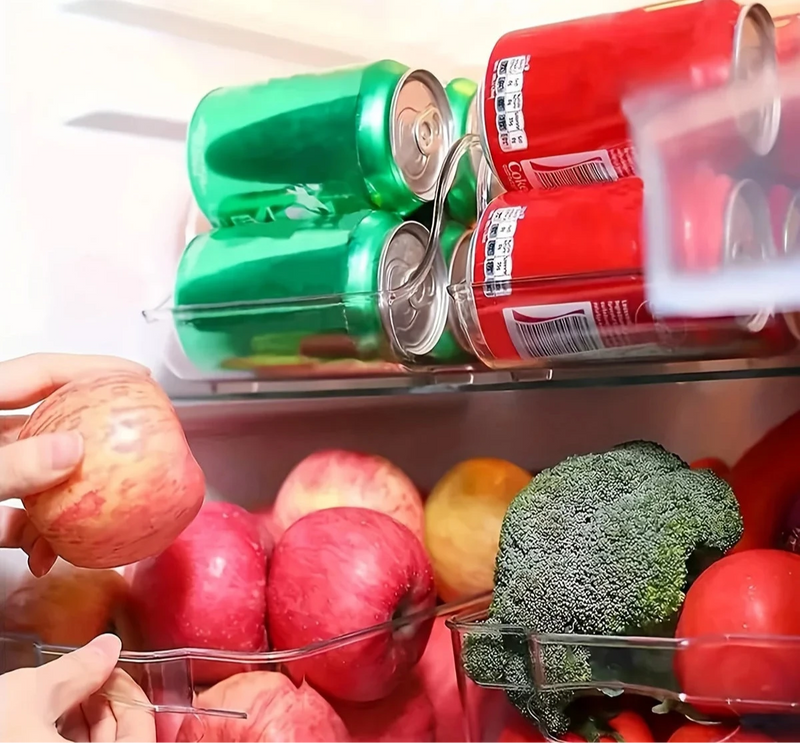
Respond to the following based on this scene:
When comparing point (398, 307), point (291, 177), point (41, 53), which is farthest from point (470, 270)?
point (41, 53)

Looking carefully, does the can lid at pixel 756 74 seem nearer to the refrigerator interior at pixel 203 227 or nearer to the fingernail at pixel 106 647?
the refrigerator interior at pixel 203 227

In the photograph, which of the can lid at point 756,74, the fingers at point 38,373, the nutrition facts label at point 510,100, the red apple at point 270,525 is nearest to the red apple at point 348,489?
the red apple at point 270,525

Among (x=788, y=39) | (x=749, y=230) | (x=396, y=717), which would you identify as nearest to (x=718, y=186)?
(x=749, y=230)

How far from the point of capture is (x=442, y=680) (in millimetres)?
749

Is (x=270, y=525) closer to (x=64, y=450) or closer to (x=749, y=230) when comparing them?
(x=64, y=450)

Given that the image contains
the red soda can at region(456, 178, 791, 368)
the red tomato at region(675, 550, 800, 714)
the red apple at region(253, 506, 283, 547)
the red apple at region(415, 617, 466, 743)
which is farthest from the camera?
the red apple at region(253, 506, 283, 547)

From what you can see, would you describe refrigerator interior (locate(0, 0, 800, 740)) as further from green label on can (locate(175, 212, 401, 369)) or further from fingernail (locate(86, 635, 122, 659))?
fingernail (locate(86, 635, 122, 659))

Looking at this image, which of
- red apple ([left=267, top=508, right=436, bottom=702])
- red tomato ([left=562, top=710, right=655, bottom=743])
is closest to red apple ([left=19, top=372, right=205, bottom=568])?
red apple ([left=267, top=508, right=436, bottom=702])

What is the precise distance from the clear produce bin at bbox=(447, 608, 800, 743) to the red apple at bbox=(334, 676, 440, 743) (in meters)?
0.08

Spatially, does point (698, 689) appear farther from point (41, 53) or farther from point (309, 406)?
point (41, 53)

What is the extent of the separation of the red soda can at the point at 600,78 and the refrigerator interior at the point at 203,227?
0.49 ft

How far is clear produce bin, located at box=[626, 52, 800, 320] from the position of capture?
608 millimetres

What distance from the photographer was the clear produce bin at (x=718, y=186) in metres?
0.61

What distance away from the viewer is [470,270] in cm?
72
